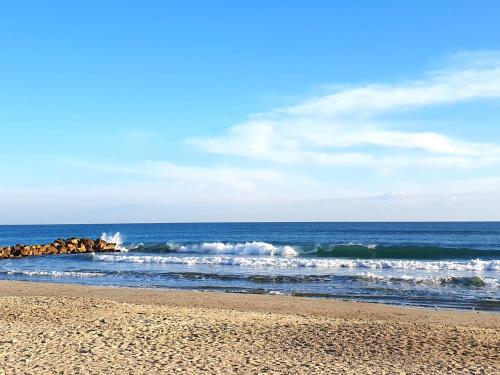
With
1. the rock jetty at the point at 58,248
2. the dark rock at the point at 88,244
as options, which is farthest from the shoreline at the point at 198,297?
the dark rock at the point at 88,244

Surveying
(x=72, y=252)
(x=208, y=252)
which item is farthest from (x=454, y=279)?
(x=72, y=252)

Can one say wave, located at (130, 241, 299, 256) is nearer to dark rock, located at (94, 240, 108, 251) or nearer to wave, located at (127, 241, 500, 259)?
wave, located at (127, 241, 500, 259)

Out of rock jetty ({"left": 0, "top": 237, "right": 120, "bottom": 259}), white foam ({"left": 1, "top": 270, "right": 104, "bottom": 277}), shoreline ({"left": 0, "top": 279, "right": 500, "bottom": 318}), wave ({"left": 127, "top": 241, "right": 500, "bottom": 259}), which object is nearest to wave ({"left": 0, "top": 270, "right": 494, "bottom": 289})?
white foam ({"left": 1, "top": 270, "right": 104, "bottom": 277})

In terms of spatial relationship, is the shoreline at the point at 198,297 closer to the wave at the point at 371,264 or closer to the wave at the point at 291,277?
the wave at the point at 291,277

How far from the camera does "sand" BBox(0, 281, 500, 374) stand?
8258 millimetres

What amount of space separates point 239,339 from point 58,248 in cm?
3528

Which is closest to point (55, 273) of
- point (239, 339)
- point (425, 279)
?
point (425, 279)

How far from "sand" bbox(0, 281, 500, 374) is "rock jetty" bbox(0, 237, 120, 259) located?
27362mm

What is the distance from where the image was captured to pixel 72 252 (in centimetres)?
4184

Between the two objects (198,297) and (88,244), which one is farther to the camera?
(88,244)

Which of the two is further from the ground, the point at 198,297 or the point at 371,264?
the point at 371,264

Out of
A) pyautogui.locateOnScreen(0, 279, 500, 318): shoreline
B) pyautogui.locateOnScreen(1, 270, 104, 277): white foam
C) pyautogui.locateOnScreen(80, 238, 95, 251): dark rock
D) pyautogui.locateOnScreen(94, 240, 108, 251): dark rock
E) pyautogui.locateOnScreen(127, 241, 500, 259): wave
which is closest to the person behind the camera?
pyautogui.locateOnScreen(0, 279, 500, 318): shoreline

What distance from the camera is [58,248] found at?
42062mm

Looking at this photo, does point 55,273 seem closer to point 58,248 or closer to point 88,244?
point 58,248
